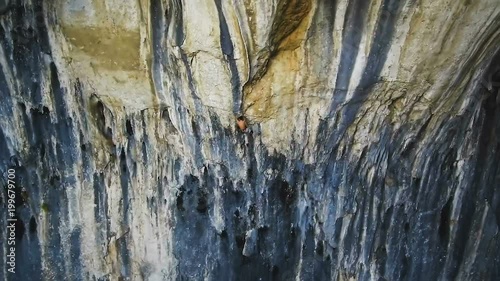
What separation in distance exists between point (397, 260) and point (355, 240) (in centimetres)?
27

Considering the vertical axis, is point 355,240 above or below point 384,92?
below

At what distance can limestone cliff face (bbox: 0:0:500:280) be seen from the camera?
2227 mm

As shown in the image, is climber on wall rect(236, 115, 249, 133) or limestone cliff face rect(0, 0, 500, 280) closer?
limestone cliff face rect(0, 0, 500, 280)

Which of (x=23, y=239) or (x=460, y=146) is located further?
(x=23, y=239)

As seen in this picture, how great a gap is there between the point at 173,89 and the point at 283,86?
0.52 meters

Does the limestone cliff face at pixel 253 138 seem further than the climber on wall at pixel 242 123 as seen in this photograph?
No

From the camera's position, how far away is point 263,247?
2.96 m

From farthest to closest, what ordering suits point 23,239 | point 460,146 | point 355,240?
point 23,239
point 355,240
point 460,146

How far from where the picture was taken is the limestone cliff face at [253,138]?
2.23 meters

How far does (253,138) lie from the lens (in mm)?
2613

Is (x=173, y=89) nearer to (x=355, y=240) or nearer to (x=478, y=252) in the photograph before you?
(x=355, y=240)

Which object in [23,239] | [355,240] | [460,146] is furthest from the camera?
[23,239]

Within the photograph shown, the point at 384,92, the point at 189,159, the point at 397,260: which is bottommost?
the point at 397,260

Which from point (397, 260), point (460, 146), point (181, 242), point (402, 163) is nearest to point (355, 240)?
point (397, 260)
